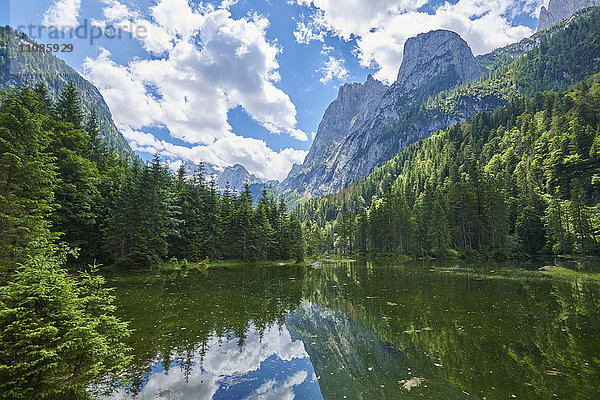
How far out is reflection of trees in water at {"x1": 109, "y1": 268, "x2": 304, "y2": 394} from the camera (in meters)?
8.94

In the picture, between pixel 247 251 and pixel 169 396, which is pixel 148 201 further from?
pixel 169 396

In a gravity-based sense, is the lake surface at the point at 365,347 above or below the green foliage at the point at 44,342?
below

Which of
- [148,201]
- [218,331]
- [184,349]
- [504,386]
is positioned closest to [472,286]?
[504,386]

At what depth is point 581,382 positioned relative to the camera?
7.10m

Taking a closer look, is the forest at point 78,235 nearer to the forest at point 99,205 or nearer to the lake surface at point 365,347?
the forest at point 99,205

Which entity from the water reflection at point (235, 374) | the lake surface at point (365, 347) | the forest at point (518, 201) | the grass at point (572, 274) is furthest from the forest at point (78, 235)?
the grass at point (572, 274)

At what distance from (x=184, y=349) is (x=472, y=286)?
80.0 feet

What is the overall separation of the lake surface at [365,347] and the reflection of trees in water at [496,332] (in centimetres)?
5

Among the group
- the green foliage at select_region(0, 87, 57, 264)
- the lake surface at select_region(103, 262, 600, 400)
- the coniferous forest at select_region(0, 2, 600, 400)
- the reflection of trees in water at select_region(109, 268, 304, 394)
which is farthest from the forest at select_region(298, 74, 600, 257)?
the green foliage at select_region(0, 87, 57, 264)

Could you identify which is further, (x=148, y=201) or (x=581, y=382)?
(x=148, y=201)

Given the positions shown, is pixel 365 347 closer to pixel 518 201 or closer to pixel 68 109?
pixel 68 109

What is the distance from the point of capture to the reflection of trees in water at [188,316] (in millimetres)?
→ 8938

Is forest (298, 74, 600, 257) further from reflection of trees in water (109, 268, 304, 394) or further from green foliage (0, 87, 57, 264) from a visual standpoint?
green foliage (0, 87, 57, 264)

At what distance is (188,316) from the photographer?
13.8 meters
